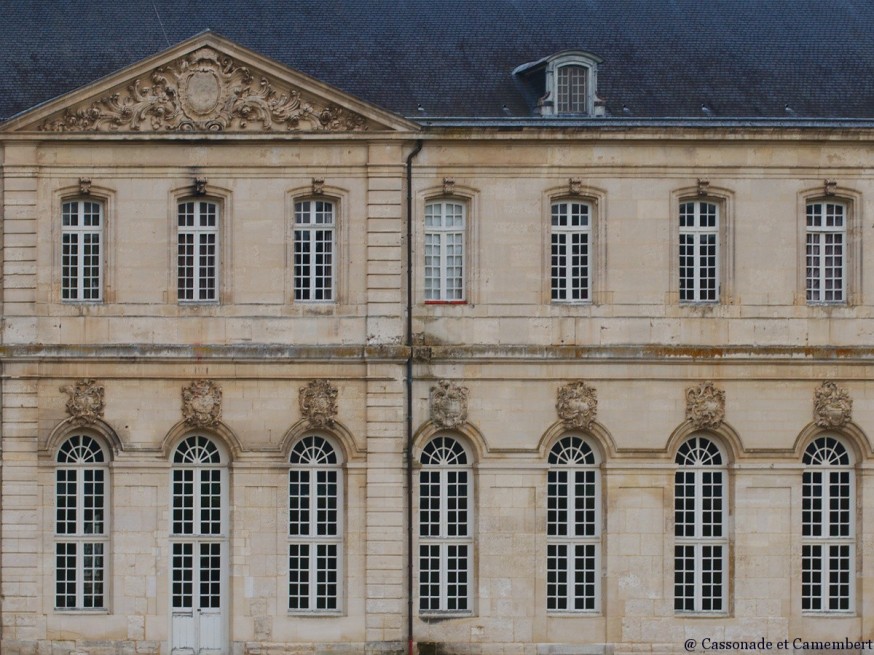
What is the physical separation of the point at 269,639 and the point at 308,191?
840 cm

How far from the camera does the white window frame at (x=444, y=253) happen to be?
40.2m

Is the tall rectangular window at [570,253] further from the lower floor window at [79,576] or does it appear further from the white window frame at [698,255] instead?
the lower floor window at [79,576]

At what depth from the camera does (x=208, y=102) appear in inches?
1553

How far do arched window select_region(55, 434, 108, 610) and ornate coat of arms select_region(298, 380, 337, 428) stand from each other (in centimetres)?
394

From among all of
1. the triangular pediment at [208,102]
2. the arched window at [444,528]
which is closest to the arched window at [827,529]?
the arched window at [444,528]

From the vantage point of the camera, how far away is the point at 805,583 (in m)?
40.3

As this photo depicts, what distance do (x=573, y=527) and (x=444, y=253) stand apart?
18.8 feet

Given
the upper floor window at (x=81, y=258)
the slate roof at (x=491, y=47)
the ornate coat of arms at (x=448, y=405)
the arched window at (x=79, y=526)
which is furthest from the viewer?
the slate roof at (x=491, y=47)

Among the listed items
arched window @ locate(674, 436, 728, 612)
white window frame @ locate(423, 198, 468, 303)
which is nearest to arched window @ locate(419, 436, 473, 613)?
white window frame @ locate(423, 198, 468, 303)

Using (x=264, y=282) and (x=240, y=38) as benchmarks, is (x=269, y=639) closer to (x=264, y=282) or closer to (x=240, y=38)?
(x=264, y=282)

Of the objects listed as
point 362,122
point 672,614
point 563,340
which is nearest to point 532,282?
point 563,340

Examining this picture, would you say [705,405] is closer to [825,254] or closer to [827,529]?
[827,529]

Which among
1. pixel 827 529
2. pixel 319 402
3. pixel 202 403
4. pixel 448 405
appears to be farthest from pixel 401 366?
pixel 827 529

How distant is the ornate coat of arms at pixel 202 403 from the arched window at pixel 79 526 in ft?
6.18
